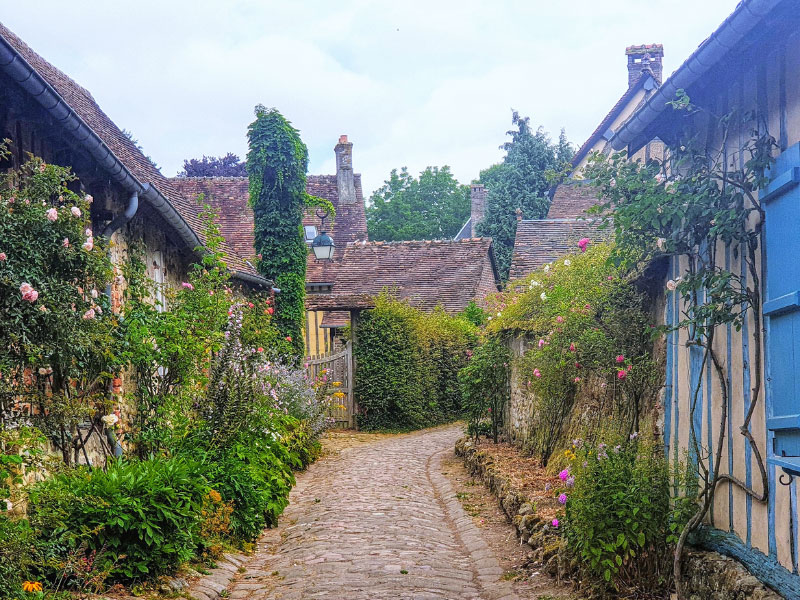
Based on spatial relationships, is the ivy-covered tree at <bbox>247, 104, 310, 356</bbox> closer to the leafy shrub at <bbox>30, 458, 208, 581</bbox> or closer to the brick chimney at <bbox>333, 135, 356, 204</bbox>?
the leafy shrub at <bbox>30, 458, 208, 581</bbox>

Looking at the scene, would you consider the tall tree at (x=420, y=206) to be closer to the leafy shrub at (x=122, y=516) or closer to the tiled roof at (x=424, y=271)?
the tiled roof at (x=424, y=271)

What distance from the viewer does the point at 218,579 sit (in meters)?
6.42

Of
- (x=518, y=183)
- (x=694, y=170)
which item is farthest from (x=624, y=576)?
(x=518, y=183)

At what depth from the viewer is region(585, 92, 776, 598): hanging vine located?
4.30 metres

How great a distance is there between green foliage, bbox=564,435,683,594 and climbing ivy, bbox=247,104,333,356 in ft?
41.8

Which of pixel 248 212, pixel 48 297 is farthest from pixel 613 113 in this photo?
pixel 48 297

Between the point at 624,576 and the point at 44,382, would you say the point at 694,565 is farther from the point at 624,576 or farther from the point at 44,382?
the point at 44,382

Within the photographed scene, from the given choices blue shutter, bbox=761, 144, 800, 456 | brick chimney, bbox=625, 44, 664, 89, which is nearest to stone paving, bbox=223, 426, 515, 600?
blue shutter, bbox=761, 144, 800, 456

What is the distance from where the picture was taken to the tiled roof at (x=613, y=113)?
22938mm

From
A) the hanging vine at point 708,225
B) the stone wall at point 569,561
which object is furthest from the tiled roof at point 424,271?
the hanging vine at point 708,225

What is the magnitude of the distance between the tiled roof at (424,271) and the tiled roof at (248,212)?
0.81 m

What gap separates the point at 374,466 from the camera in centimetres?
1255

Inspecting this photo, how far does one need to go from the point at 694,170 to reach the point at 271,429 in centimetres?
673

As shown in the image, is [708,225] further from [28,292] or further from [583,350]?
[28,292]
